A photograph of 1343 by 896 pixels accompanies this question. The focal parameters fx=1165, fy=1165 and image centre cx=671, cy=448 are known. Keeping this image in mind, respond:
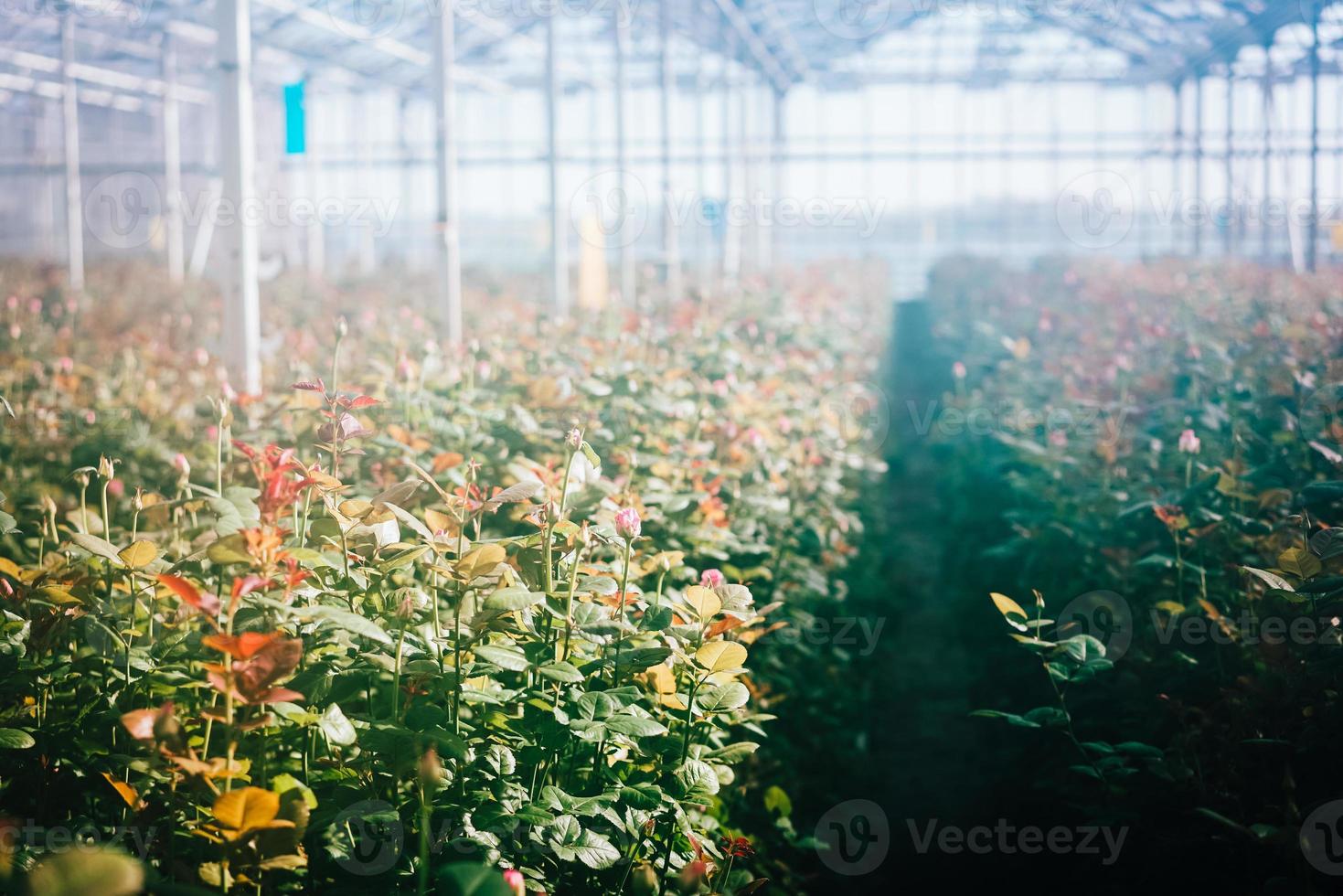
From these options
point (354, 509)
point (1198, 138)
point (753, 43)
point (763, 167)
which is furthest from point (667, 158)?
point (1198, 138)

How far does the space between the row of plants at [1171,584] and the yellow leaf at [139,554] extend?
1237 millimetres

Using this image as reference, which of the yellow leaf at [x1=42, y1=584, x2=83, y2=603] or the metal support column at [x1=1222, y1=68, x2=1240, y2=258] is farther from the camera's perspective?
the metal support column at [x1=1222, y1=68, x2=1240, y2=258]

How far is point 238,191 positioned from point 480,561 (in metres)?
3.36

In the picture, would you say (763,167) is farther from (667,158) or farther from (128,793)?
(128,793)

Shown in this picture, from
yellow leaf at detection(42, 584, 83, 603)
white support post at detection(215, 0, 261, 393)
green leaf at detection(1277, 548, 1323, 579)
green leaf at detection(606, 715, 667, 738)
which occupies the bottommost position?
green leaf at detection(606, 715, 667, 738)

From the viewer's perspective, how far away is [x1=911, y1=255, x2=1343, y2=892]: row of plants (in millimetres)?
1948

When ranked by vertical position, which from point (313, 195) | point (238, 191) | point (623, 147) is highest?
point (313, 195)

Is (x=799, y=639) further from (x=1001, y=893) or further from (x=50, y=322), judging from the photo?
(x=50, y=322)

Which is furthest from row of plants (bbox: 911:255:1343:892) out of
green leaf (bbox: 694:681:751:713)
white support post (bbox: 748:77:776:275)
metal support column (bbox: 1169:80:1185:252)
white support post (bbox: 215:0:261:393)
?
metal support column (bbox: 1169:80:1185:252)

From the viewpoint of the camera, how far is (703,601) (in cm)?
163

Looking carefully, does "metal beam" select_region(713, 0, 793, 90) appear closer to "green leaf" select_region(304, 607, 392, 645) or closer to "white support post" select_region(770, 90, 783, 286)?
"white support post" select_region(770, 90, 783, 286)

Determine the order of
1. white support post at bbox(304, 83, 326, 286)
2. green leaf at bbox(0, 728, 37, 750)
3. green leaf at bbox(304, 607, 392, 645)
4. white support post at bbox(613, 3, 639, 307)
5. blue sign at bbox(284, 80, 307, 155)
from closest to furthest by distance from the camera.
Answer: green leaf at bbox(304, 607, 392, 645) → green leaf at bbox(0, 728, 37, 750) → blue sign at bbox(284, 80, 307, 155) → white support post at bbox(613, 3, 639, 307) → white support post at bbox(304, 83, 326, 286)

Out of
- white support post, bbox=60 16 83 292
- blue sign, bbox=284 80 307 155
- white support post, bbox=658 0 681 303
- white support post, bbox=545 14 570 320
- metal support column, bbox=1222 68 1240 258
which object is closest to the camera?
blue sign, bbox=284 80 307 155

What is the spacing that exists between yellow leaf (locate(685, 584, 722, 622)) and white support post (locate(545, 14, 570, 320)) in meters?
6.31
